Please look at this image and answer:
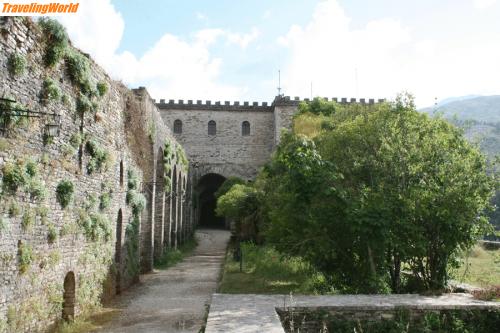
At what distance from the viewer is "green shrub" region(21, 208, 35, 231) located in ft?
28.2

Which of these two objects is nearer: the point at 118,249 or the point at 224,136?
the point at 118,249

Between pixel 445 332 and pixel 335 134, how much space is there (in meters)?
6.85

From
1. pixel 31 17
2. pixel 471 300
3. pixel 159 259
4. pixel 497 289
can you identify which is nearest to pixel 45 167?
pixel 31 17

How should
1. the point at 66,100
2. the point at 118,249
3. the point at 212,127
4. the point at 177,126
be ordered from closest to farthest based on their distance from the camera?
the point at 66,100
the point at 118,249
the point at 177,126
the point at 212,127

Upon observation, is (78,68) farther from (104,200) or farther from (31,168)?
(104,200)

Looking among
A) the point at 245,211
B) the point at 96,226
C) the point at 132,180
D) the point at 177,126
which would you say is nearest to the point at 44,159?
the point at 96,226

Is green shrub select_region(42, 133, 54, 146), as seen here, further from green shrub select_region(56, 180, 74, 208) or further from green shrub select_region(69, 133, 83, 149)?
green shrub select_region(69, 133, 83, 149)

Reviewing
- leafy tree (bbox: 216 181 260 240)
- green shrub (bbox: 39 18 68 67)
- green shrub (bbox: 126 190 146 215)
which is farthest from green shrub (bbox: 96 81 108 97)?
leafy tree (bbox: 216 181 260 240)

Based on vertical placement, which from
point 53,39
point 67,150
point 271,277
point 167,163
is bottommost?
point 271,277

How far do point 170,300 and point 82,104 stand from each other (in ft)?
21.2

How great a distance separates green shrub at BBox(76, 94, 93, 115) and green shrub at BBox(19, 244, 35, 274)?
3.93 meters

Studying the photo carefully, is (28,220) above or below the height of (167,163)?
below

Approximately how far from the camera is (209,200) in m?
50.1

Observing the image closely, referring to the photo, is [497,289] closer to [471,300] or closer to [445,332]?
[471,300]
